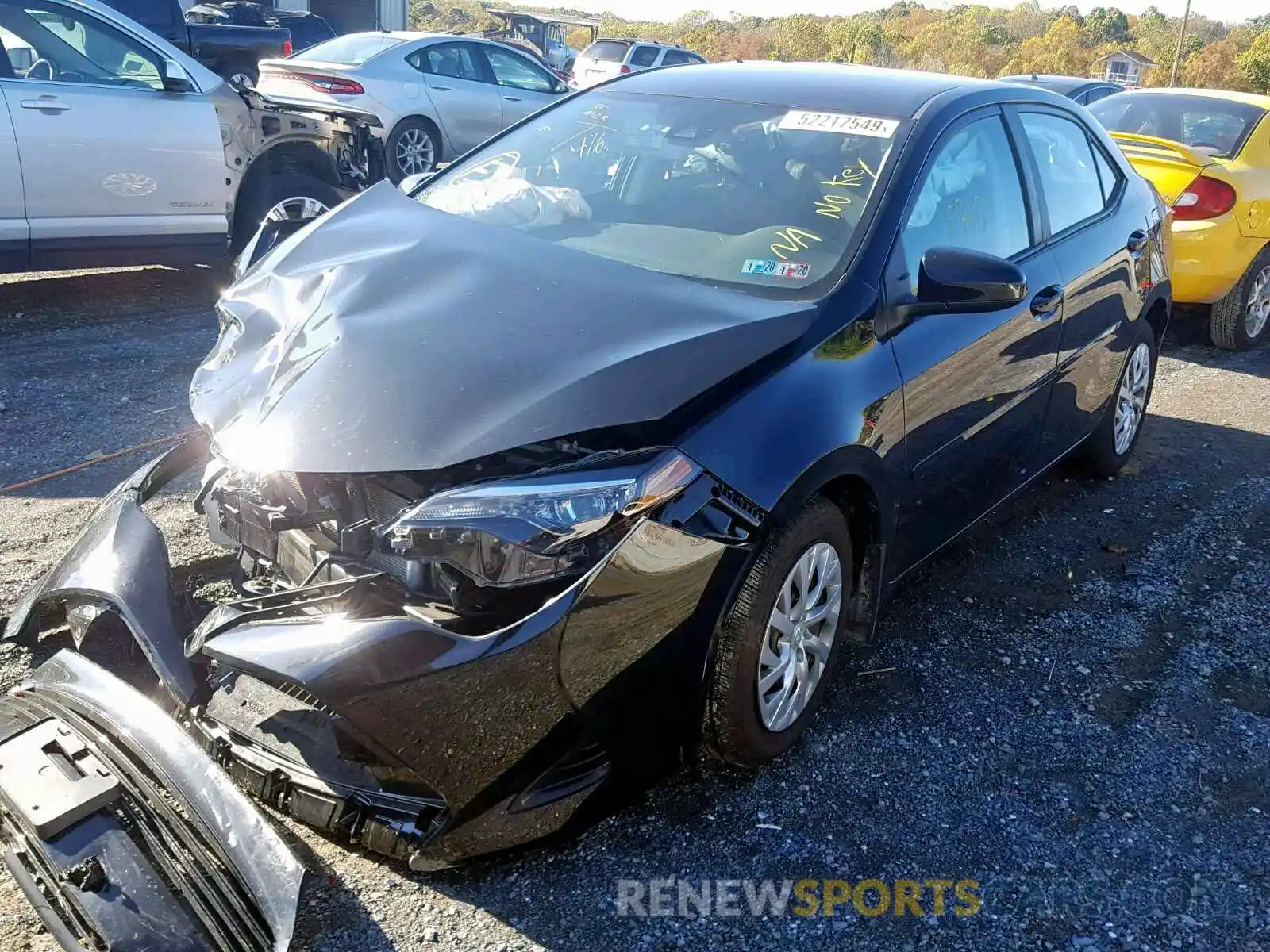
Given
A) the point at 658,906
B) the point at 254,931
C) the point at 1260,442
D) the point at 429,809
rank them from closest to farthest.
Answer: the point at 254,931 → the point at 429,809 → the point at 658,906 → the point at 1260,442

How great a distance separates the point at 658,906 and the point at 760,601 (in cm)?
73

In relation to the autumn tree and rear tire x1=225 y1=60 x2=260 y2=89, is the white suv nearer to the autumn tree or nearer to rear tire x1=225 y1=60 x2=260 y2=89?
rear tire x1=225 y1=60 x2=260 y2=89

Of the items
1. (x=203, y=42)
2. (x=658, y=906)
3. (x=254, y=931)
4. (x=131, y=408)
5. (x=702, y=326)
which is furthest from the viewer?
(x=203, y=42)

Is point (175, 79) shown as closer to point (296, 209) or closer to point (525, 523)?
point (296, 209)

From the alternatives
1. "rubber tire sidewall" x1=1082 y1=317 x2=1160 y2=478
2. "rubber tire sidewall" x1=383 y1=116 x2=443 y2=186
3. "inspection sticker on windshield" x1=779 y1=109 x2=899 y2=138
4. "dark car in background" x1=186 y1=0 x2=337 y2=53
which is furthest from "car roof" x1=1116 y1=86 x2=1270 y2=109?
"dark car in background" x1=186 y1=0 x2=337 y2=53

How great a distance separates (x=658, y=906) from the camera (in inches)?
100

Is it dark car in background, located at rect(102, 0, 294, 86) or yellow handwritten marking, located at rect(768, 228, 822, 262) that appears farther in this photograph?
dark car in background, located at rect(102, 0, 294, 86)

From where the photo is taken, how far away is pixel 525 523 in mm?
2326

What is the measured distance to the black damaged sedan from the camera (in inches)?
91.0

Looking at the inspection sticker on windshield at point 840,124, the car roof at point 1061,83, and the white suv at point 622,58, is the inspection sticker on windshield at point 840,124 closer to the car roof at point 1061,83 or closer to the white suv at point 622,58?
the car roof at point 1061,83

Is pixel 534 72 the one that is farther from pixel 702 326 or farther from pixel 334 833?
pixel 334 833

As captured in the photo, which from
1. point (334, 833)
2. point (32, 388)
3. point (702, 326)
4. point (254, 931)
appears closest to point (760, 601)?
point (702, 326)

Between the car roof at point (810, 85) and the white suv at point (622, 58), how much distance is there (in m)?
16.9

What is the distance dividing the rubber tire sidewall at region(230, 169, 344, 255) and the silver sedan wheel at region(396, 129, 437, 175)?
161 inches
